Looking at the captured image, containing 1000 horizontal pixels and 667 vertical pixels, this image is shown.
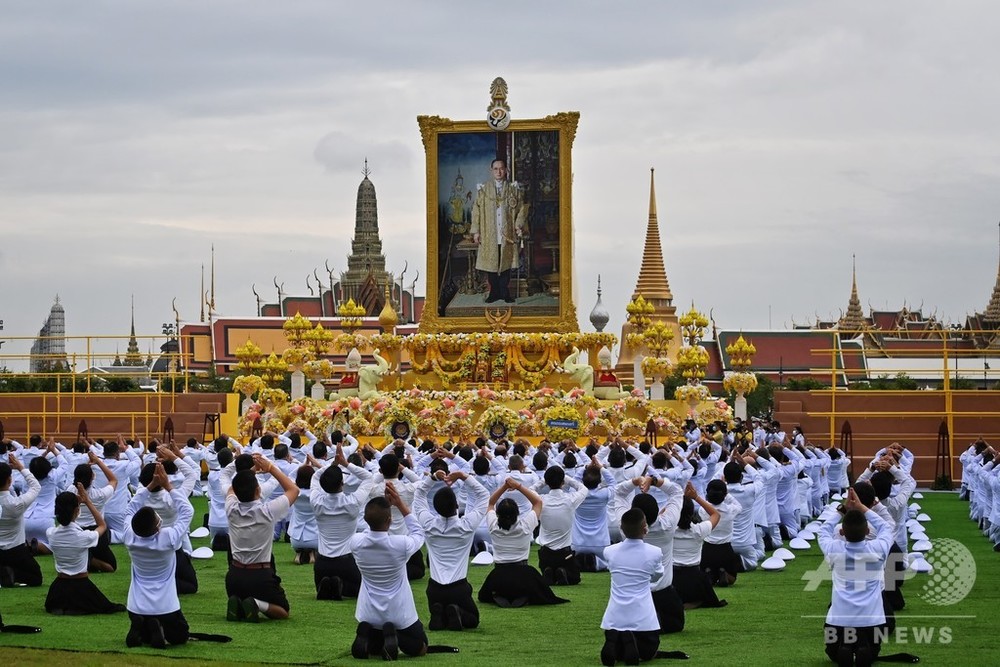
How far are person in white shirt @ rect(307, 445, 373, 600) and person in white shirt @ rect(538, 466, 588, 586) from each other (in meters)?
1.98

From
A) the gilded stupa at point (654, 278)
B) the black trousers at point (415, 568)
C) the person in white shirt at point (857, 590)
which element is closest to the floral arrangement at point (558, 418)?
the black trousers at point (415, 568)

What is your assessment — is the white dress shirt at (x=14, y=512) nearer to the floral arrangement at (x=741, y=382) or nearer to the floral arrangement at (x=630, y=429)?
the floral arrangement at (x=630, y=429)

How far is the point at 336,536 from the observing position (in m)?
15.4

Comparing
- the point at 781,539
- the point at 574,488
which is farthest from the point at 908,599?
the point at 781,539

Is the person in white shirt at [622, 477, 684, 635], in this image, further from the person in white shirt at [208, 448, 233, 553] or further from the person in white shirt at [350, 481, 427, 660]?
the person in white shirt at [208, 448, 233, 553]

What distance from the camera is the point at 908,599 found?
15.4m

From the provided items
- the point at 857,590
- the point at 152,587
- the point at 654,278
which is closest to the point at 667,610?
the point at 857,590

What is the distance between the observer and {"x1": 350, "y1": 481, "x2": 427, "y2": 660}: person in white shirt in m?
12.1

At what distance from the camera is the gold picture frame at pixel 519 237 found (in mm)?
39750

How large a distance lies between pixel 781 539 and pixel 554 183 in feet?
64.7

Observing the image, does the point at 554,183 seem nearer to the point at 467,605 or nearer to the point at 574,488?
the point at 574,488

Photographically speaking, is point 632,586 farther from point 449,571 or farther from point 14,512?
point 14,512

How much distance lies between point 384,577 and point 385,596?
0.52 feet

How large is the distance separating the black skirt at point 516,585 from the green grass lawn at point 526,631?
0.70 ft
